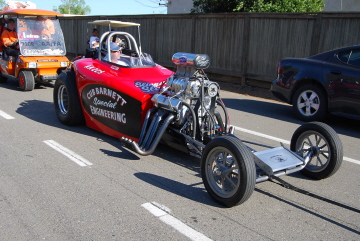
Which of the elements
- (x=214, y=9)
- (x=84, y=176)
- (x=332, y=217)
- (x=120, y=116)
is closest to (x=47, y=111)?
(x=120, y=116)

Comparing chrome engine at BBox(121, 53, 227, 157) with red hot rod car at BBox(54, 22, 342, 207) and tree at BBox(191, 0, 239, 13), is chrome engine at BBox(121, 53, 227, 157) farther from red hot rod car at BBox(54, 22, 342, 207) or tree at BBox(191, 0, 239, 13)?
tree at BBox(191, 0, 239, 13)

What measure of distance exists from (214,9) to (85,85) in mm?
9735

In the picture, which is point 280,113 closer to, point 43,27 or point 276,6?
point 276,6

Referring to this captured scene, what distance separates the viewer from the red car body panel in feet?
18.9

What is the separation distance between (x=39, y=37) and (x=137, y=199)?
28.7 ft

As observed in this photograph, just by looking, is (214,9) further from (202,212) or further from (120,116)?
(202,212)

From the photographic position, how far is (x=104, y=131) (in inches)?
254

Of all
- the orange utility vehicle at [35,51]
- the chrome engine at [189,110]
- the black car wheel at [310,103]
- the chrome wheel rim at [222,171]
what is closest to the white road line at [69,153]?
the chrome engine at [189,110]

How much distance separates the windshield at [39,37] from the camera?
11266 mm

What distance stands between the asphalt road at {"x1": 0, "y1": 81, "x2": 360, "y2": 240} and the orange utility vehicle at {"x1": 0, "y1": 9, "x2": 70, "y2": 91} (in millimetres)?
4730

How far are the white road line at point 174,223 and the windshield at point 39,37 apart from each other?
8642 mm

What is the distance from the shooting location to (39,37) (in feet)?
37.9

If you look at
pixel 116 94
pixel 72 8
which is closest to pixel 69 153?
pixel 116 94

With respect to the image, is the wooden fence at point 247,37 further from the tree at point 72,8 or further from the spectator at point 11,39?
the tree at point 72,8
